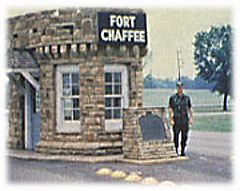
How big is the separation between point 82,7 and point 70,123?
2615mm

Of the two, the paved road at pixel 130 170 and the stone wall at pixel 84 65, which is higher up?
the stone wall at pixel 84 65

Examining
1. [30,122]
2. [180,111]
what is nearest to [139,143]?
[180,111]

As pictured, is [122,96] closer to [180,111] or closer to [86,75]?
[86,75]

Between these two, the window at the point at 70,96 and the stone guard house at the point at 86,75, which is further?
the window at the point at 70,96

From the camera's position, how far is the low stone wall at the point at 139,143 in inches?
465

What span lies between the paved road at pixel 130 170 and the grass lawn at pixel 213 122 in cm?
1032

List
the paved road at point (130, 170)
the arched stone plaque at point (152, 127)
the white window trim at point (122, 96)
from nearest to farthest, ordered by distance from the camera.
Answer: the paved road at point (130, 170) < the arched stone plaque at point (152, 127) < the white window trim at point (122, 96)

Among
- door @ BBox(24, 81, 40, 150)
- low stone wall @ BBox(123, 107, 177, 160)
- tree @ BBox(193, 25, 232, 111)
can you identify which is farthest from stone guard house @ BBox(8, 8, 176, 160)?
tree @ BBox(193, 25, 232, 111)

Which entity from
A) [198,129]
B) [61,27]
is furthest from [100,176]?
[198,129]

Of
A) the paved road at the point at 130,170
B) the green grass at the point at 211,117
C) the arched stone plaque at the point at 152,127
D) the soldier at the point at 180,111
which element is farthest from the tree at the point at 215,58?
the paved road at the point at 130,170

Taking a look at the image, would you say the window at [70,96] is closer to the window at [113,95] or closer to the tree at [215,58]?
the window at [113,95]

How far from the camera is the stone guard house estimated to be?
1288cm

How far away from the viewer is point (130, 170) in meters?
10.9

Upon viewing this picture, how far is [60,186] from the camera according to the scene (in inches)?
369
